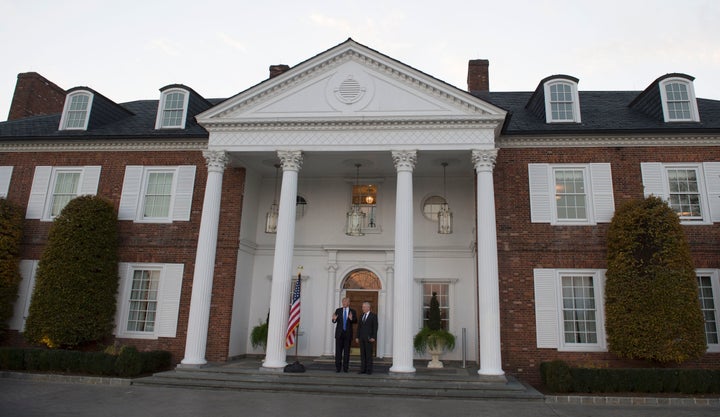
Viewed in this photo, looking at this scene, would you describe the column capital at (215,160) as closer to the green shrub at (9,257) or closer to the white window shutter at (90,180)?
the white window shutter at (90,180)

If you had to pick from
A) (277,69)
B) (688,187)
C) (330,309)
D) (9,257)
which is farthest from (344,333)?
(277,69)

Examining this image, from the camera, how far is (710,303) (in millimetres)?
14375

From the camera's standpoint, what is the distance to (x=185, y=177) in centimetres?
1697

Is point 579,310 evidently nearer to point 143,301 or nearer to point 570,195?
point 570,195

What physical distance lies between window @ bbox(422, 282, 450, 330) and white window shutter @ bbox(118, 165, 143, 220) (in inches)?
411

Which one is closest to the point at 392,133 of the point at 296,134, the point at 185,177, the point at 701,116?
the point at 296,134

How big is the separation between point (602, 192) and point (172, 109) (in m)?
15.1

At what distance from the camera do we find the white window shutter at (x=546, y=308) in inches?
569

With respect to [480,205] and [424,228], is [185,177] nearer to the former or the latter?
[424,228]

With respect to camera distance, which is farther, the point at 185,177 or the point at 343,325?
the point at 185,177

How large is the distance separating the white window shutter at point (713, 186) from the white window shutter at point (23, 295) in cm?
2206

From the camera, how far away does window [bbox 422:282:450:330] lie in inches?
656

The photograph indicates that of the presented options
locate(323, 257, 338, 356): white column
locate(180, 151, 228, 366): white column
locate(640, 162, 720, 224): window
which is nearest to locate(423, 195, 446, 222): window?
locate(323, 257, 338, 356): white column

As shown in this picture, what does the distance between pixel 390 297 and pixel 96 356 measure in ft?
30.1
